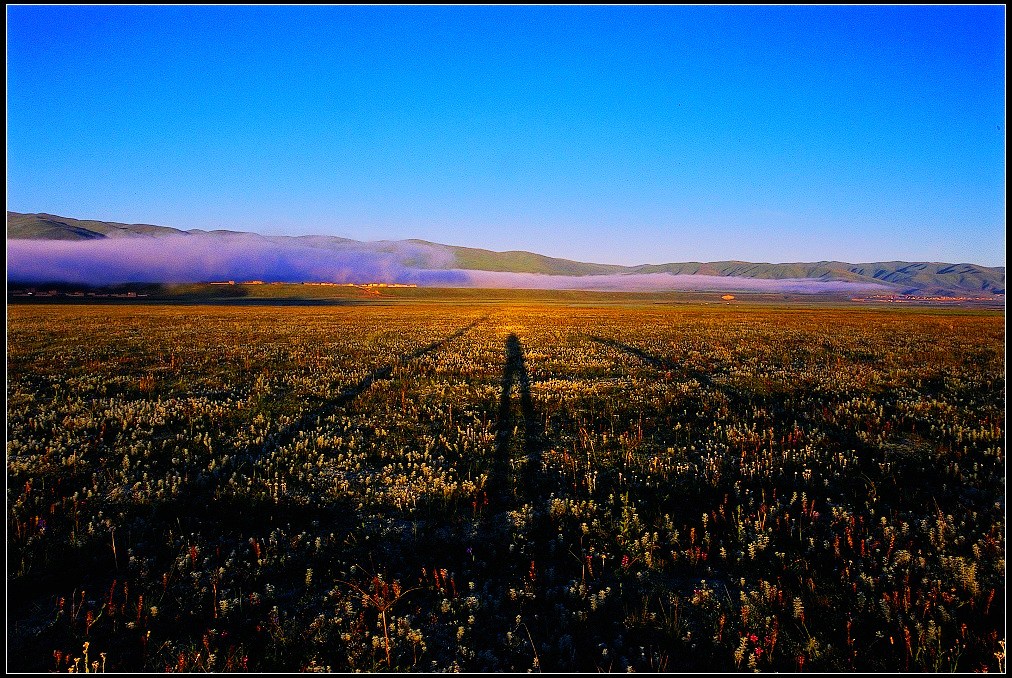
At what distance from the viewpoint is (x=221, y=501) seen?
778cm

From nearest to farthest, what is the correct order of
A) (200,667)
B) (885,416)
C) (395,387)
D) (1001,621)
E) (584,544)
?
1. (200,667)
2. (1001,621)
3. (584,544)
4. (885,416)
5. (395,387)

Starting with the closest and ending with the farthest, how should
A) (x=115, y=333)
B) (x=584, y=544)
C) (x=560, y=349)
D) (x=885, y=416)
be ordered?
1. (x=584, y=544)
2. (x=885, y=416)
3. (x=560, y=349)
4. (x=115, y=333)

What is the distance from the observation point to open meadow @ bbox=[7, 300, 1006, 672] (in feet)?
15.0

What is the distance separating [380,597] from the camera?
17.2 ft

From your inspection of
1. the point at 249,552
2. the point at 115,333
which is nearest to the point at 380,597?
the point at 249,552

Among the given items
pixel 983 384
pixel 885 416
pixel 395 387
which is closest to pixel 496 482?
pixel 395 387

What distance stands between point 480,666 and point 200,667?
237cm

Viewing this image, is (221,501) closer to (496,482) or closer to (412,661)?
(496,482)

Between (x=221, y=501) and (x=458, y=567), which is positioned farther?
(x=221, y=501)

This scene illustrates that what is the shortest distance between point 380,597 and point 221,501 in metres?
3.99

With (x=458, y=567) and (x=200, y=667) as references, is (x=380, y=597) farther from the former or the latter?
(x=200, y=667)

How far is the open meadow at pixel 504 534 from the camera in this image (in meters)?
4.57

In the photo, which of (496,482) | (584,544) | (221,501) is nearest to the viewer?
(584,544)

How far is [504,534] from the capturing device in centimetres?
676
